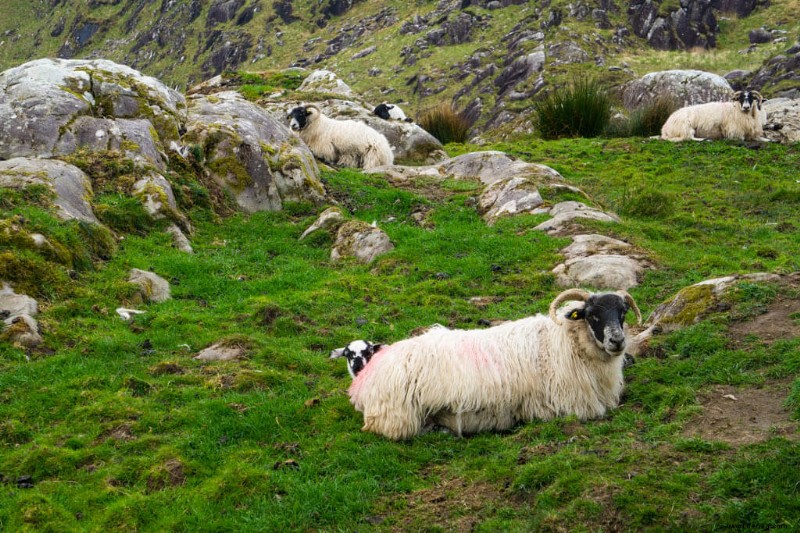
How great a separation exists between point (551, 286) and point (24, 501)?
876 centimetres

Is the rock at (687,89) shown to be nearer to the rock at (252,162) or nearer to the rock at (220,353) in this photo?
the rock at (252,162)

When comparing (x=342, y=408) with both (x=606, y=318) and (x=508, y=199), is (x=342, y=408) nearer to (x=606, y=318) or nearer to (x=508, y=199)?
(x=606, y=318)

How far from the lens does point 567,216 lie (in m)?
15.1

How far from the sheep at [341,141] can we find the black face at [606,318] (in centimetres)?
1383

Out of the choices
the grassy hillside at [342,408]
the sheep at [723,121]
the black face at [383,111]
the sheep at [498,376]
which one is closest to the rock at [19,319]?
the grassy hillside at [342,408]

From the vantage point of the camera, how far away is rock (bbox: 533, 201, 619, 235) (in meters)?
14.8

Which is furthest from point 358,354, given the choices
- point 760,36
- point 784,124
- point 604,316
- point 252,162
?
point 760,36

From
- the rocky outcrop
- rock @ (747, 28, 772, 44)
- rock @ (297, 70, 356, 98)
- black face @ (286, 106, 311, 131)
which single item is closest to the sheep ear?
black face @ (286, 106, 311, 131)

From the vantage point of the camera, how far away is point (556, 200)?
16781mm

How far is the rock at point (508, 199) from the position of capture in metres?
16.3

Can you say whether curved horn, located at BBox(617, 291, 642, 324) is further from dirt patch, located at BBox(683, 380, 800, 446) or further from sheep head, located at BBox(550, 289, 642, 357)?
dirt patch, located at BBox(683, 380, 800, 446)

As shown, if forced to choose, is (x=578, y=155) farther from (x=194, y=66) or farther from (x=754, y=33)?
(x=194, y=66)

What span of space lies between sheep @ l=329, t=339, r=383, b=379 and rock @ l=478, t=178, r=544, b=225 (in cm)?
735

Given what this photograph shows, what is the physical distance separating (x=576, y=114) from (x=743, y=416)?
20.9 m
